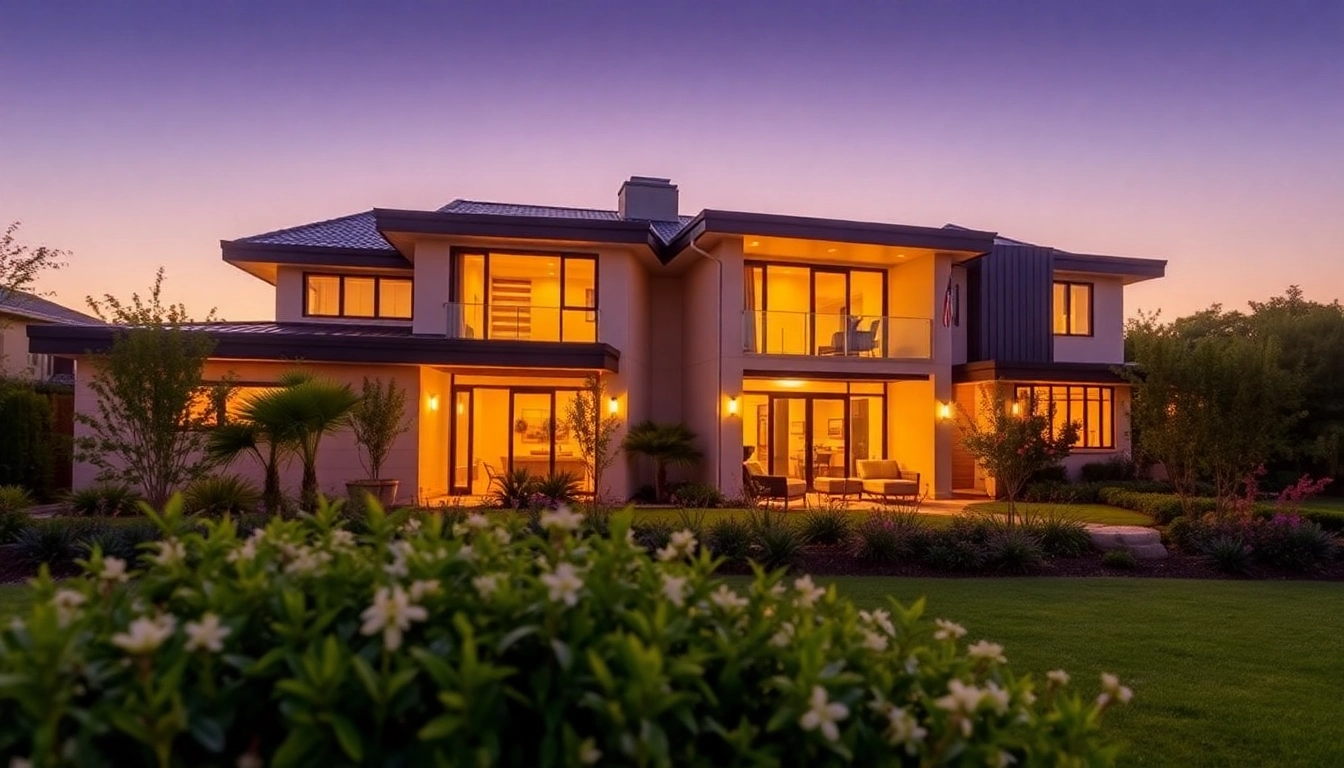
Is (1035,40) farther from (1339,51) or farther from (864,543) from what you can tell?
(864,543)

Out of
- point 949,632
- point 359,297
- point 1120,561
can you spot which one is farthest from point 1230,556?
point 359,297

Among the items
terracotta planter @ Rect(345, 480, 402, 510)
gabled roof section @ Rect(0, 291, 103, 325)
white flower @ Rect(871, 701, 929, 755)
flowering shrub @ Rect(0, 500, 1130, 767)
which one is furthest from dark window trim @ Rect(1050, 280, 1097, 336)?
gabled roof section @ Rect(0, 291, 103, 325)

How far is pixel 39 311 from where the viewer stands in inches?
1202

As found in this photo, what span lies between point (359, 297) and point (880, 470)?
13.8 m

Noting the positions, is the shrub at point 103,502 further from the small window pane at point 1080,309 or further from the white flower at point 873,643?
the small window pane at point 1080,309

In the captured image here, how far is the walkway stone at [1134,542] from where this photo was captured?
37.4ft

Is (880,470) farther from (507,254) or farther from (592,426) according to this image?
(507,254)

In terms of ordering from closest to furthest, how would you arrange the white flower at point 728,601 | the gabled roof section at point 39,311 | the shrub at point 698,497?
the white flower at point 728,601 → the shrub at point 698,497 → the gabled roof section at point 39,311

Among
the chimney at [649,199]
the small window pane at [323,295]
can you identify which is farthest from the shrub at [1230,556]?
the small window pane at [323,295]

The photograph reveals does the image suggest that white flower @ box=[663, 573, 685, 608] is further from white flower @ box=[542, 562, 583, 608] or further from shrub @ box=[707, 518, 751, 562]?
shrub @ box=[707, 518, 751, 562]

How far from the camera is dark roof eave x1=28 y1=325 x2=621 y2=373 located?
15.3 m

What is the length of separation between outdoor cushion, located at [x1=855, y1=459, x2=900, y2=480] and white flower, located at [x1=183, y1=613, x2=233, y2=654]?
60.9ft

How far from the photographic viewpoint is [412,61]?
15.6 m

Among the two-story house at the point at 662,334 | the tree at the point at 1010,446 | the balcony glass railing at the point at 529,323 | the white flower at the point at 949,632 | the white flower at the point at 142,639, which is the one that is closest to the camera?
the white flower at the point at 142,639
